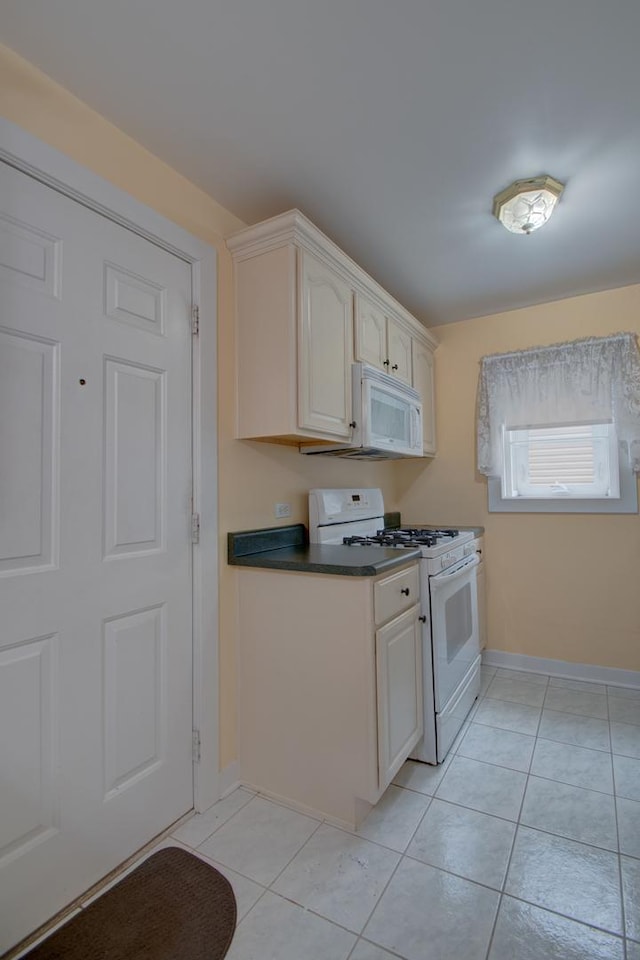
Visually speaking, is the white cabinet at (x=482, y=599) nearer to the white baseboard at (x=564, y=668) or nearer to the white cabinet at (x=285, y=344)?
the white baseboard at (x=564, y=668)

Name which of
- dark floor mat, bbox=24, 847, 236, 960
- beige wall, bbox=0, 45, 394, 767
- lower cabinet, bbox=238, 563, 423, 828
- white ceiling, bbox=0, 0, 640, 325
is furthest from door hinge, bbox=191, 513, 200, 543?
white ceiling, bbox=0, 0, 640, 325

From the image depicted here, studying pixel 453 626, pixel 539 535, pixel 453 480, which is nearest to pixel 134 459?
pixel 453 626

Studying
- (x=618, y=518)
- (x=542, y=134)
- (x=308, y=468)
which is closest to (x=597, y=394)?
(x=618, y=518)

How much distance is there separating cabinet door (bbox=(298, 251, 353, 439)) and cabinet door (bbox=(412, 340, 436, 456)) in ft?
3.00

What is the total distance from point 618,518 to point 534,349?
116 cm

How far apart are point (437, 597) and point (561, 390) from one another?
167cm

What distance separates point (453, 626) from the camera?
217 centimetres

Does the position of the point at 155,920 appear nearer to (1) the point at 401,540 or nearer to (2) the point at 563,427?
(1) the point at 401,540

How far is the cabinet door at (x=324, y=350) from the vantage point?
1.79 m

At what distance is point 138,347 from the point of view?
4.97ft

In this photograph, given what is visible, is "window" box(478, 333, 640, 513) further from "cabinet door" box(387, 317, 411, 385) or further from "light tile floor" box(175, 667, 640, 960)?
"light tile floor" box(175, 667, 640, 960)

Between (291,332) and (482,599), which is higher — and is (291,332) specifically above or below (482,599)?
above

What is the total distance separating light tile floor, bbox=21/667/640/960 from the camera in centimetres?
118

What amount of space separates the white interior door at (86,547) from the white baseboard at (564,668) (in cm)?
216
